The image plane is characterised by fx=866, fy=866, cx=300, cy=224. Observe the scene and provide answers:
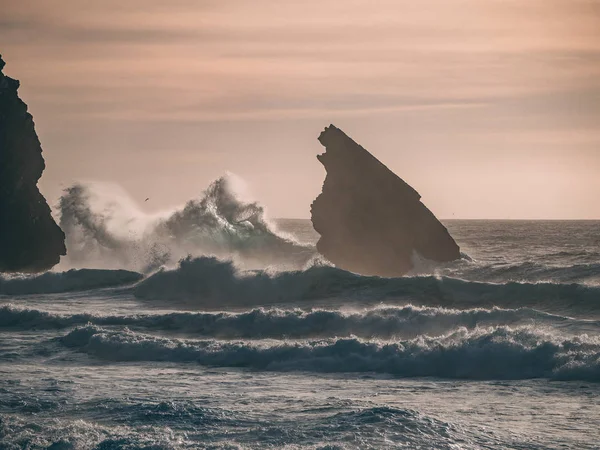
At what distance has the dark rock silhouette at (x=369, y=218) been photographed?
4116 cm

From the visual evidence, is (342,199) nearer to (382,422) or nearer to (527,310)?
(527,310)

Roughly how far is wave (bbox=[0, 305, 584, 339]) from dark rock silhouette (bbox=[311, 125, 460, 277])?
1264cm

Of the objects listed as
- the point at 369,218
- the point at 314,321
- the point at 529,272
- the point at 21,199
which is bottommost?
the point at 314,321

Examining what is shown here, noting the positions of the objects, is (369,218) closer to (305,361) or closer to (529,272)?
(529,272)

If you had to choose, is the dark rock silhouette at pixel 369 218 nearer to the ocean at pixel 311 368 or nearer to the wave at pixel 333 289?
the wave at pixel 333 289

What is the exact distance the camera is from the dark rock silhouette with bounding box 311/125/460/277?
4116 centimetres

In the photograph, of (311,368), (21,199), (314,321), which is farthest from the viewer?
(21,199)

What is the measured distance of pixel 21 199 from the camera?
2061 inches

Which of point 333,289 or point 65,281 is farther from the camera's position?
point 65,281

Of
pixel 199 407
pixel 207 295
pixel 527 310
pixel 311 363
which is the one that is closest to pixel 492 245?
pixel 207 295

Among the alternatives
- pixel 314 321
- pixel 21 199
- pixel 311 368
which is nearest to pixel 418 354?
pixel 311 368

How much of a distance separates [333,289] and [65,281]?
15653 mm

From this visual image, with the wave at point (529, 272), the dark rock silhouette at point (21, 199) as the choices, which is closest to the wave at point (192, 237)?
the dark rock silhouette at point (21, 199)

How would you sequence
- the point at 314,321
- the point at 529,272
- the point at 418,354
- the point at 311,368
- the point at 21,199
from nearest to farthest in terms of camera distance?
the point at 418,354 → the point at 311,368 → the point at 314,321 → the point at 529,272 → the point at 21,199
